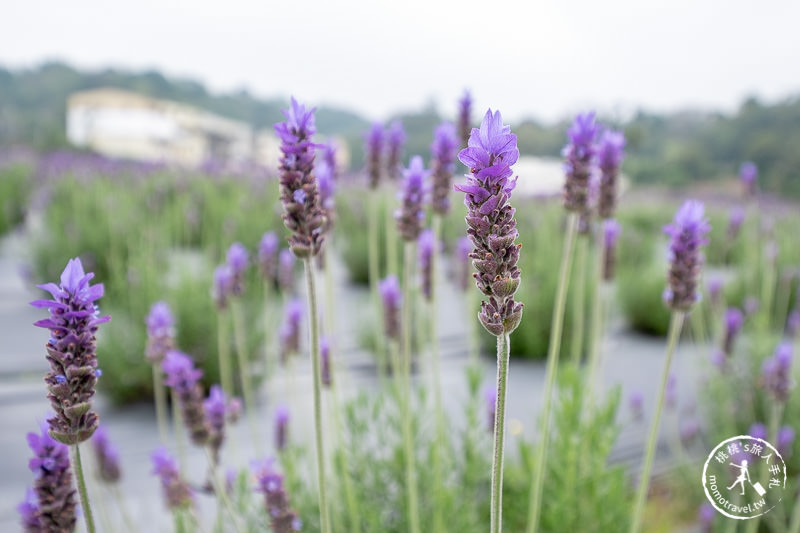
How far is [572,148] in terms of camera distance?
141 cm

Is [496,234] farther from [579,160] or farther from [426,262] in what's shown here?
[426,262]

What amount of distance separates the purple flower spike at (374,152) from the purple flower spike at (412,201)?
475 millimetres

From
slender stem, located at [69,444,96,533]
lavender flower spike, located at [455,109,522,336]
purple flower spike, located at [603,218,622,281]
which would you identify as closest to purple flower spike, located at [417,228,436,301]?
purple flower spike, located at [603,218,622,281]

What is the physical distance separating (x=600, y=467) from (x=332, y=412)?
33.1 inches

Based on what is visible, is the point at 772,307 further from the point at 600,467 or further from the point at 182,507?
the point at 182,507

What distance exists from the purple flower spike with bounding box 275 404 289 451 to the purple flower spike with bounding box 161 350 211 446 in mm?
504

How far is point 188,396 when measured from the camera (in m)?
1.30

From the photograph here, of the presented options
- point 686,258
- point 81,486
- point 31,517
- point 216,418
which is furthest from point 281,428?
point 686,258

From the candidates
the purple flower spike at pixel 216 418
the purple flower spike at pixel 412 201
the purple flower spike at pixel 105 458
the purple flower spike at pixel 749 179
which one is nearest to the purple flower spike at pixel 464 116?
the purple flower spike at pixel 412 201

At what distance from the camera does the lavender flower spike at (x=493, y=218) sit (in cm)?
65

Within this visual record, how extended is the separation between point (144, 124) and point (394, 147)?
146ft

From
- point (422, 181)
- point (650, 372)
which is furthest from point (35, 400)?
point (650, 372)

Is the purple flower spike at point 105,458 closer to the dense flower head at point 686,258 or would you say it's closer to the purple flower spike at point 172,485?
the purple flower spike at point 172,485

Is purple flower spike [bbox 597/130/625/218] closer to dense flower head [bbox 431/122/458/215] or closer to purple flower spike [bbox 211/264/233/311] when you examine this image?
dense flower head [bbox 431/122/458/215]
